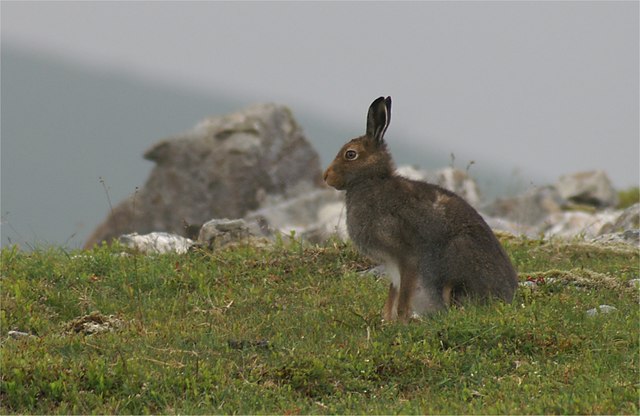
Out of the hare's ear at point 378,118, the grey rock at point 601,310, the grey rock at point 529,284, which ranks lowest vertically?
the grey rock at point 601,310

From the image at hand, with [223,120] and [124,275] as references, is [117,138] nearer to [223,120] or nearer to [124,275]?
[223,120]

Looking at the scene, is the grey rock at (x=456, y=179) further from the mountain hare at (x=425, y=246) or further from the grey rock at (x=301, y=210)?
the mountain hare at (x=425, y=246)

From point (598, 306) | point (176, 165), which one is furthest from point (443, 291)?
point (176, 165)

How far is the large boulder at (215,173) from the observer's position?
30.2 meters

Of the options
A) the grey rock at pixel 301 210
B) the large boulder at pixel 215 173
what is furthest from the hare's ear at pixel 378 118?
the large boulder at pixel 215 173

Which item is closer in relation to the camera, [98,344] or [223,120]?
[98,344]

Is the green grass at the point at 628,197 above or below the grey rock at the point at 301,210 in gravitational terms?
above

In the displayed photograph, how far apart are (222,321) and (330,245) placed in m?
3.99

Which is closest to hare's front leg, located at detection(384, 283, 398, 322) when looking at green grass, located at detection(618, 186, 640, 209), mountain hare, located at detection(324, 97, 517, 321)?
mountain hare, located at detection(324, 97, 517, 321)

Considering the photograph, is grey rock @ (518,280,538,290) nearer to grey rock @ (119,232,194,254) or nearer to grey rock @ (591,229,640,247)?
grey rock @ (591,229,640,247)

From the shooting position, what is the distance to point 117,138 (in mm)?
183250

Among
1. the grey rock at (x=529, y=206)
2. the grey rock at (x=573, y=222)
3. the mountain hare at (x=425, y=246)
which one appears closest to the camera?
the mountain hare at (x=425, y=246)

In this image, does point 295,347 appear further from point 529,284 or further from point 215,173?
point 215,173

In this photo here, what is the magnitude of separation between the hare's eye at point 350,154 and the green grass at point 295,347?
189 cm
